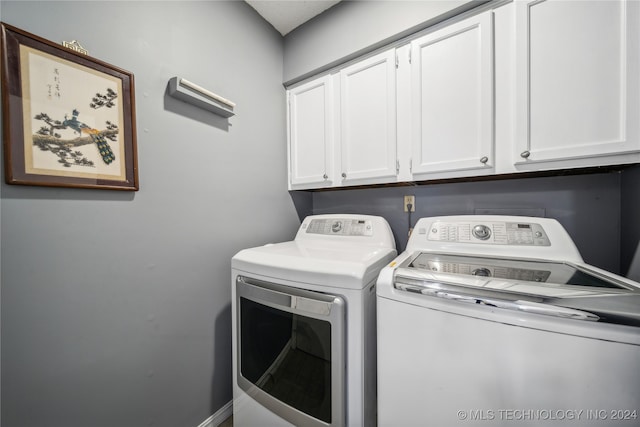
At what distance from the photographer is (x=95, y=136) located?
926mm

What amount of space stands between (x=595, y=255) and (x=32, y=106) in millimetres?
2522

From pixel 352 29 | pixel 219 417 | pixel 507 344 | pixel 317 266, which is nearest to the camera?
pixel 507 344

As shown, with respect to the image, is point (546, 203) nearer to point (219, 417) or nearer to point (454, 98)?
point (454, 98)

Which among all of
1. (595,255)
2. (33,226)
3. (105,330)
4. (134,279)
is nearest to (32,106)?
(33,226)

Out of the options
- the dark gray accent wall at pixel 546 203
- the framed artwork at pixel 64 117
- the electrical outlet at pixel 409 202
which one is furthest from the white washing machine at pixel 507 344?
the framed artwork at pixel 64 117

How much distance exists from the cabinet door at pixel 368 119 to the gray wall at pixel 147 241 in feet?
1.99

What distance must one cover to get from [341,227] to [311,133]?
2.47 ft

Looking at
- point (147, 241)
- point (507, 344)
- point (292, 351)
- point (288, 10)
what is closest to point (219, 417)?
point (292, 351)

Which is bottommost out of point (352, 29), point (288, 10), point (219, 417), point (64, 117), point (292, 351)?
point (219, 417)

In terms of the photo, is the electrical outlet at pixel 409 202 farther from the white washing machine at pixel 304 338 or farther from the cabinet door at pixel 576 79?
the cabinet door at pixel 576 79

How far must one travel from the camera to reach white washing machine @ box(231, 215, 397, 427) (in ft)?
2.84

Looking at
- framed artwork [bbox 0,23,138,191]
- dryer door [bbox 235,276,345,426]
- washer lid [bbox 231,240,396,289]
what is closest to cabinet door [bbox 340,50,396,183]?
washer lid [bbox 231,240,396,289]

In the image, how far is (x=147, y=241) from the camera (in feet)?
3.57

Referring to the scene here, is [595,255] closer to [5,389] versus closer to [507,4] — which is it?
[507,4]
